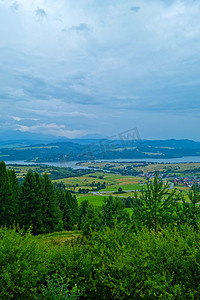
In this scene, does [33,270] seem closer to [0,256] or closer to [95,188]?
[0,256]

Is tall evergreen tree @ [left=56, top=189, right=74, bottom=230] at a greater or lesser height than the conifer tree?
lesser

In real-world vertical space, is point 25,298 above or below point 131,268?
below

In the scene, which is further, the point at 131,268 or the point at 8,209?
the point at 8,209

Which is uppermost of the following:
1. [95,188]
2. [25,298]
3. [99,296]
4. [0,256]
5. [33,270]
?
[0,256]

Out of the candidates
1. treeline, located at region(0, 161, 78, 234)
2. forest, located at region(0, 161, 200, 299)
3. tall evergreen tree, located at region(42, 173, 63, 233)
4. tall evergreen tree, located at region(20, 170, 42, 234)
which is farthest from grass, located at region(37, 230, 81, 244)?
forest, located at region(0, 161, 200, 299)

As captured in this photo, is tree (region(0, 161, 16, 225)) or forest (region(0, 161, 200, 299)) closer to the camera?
forest (region(0, 161, 200, 299))

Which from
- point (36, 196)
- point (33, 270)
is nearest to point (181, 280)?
point (33, 270)

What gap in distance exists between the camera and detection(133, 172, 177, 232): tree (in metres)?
18.7

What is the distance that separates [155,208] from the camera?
61.6 ft

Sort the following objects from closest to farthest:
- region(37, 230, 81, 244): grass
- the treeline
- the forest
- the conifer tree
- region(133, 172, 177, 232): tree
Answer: the forest < region(133, 172, 177, 232): tree < region(37, 230, 81, 244): grass < the conifer tree < the treeline

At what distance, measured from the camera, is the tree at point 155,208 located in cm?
1866

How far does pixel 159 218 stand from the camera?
735 inches

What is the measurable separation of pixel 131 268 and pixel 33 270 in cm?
493

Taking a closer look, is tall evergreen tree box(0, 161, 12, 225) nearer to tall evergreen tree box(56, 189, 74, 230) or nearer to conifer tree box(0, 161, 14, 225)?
conifer tree box(0, 161, 14, 225)
